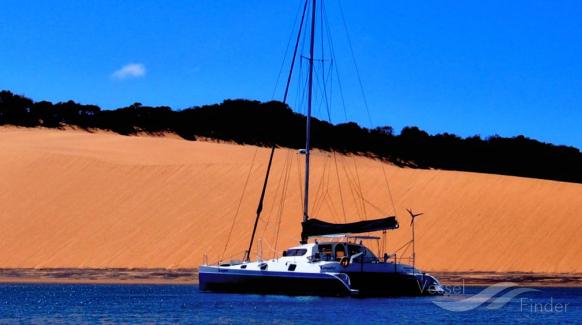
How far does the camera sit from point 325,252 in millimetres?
32875

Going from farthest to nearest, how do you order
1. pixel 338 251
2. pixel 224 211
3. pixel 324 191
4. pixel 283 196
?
1. pixel 324 191
2. pixel 283 196
3. pixel 224 211
4. pixel 338 251

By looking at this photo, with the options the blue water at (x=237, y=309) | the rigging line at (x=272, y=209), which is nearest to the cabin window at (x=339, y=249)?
the blue water at (x=237, y=309)

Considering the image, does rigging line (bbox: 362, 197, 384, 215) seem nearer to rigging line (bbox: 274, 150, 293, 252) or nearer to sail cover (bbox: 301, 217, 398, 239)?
rigging line (bbox: 274, 150, 293, 252)

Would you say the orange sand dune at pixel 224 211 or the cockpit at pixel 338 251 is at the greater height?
the orange sand dune at pixel 224 211

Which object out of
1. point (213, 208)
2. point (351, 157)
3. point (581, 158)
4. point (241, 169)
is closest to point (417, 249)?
point (213, 208)

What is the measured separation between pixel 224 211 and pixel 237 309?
2083 centimetres

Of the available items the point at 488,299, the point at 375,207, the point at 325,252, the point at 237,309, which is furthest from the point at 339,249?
the point at 375,207

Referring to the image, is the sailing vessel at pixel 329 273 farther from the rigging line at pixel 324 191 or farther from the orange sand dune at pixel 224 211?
the rigging line at pixel 324 191

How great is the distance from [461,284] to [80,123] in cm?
4679

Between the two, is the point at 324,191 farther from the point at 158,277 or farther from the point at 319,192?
the point at 158,277

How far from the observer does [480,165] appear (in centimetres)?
7744

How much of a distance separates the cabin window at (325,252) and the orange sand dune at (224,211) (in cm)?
1076

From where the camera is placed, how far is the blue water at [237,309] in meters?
25.6

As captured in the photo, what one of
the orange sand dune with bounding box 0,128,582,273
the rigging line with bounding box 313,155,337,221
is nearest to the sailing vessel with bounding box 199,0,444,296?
the orange sand dune with bounding box 0,128,582,273
